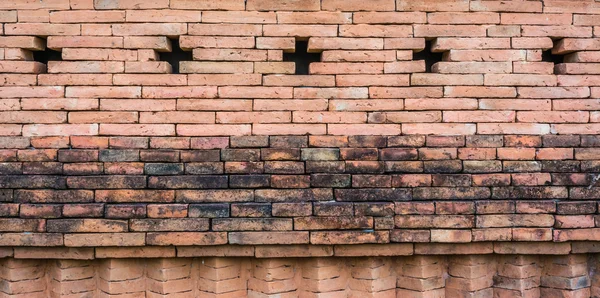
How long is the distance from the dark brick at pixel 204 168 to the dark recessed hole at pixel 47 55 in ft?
4.04

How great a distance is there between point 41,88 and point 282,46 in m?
1.63

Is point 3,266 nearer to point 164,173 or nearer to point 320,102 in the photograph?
point 164,173

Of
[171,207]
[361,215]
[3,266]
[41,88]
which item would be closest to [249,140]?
[171,207]

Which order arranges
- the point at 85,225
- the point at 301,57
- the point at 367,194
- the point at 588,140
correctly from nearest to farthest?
1. the point at 85,225
2. the point at 367,194
3. the point at 588,140
4. the point at 301,57

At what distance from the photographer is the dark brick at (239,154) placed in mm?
2947

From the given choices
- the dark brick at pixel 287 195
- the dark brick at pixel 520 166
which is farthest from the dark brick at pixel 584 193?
the dark brick at pixel 287 195

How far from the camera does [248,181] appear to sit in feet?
9.60

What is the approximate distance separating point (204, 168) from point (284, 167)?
1.74 ft

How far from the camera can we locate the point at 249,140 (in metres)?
2.96

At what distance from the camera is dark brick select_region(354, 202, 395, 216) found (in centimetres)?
292

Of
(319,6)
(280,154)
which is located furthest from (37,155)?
(319,6)

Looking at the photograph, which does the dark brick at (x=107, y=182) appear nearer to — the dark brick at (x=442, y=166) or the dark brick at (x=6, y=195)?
the dark brick at (x=6, y=195)

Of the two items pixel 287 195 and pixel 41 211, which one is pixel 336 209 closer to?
pixel 287 195

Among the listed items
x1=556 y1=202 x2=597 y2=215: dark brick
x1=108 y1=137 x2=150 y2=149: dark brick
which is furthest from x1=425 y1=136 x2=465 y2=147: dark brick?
x1=108 y1=137 x2=150 y2=149: dark brick
